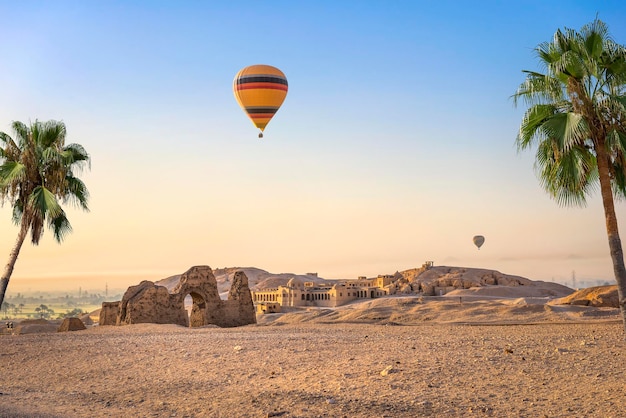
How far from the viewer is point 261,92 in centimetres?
3753

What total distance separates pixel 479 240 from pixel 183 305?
5728 centimetres

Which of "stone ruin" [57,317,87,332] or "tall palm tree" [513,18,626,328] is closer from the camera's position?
"tall palm tree" [513,18,626,328]

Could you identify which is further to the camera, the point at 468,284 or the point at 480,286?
the point at 480,286

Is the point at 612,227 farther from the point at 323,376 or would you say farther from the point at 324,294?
the point at 324,294

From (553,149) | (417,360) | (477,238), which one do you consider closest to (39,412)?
(417,360)

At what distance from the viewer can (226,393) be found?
12664 mm

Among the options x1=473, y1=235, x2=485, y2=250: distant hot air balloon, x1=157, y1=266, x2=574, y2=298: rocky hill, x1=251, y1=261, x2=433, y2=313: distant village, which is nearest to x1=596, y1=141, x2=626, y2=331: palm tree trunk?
x1=157, y1=266, x2=574, y2=298: rocky hill

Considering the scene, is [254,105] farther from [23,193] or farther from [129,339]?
[129,339]

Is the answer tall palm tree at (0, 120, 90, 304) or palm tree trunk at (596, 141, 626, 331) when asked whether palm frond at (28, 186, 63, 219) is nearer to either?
tall palm tree at (0, 120, 90, 304)

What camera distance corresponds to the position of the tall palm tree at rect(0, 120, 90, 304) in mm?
26703

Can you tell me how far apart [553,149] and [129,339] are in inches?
543

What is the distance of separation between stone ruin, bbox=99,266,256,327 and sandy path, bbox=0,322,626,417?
11.4 m

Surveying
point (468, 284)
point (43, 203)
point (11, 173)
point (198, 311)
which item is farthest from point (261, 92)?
point (468, 284)

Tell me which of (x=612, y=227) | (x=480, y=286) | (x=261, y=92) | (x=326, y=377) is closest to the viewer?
(x=326, y=377)
